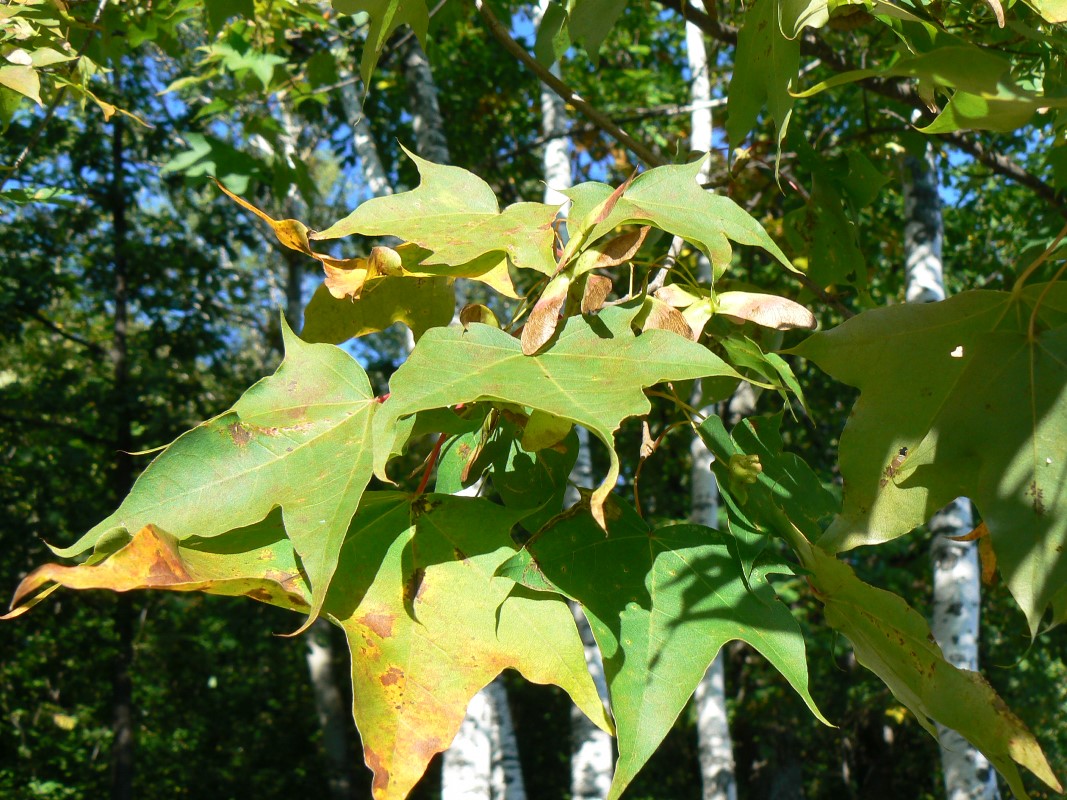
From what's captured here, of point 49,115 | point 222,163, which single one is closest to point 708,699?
point 222,163

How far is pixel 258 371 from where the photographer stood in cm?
814

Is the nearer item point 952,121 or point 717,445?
point 952,121

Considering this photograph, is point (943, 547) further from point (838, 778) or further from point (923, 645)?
point (838, 778)

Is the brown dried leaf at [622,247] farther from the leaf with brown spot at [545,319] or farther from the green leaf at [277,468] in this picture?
the green leaf at [277,468]

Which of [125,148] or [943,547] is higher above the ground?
[943,547]

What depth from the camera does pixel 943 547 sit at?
2648mm

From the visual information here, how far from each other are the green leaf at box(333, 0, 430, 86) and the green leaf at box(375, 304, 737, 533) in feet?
1.57

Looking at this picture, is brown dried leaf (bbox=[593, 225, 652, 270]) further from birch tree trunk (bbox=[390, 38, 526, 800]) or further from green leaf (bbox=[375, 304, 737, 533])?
birch tree trunk (bbox=[390, 38, 526, 800])

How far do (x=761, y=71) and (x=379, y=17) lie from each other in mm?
413

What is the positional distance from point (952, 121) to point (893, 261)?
3.96 m

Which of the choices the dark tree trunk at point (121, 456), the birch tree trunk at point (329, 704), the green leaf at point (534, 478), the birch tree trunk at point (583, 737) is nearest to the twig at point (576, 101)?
the green leaf at point (534, 478)

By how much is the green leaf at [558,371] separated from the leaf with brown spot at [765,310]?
0.40 feet

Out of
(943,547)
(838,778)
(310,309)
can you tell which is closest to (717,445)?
(310,309)

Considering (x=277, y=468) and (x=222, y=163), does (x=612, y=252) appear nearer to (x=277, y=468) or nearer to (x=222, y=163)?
(x=277, y=468)
